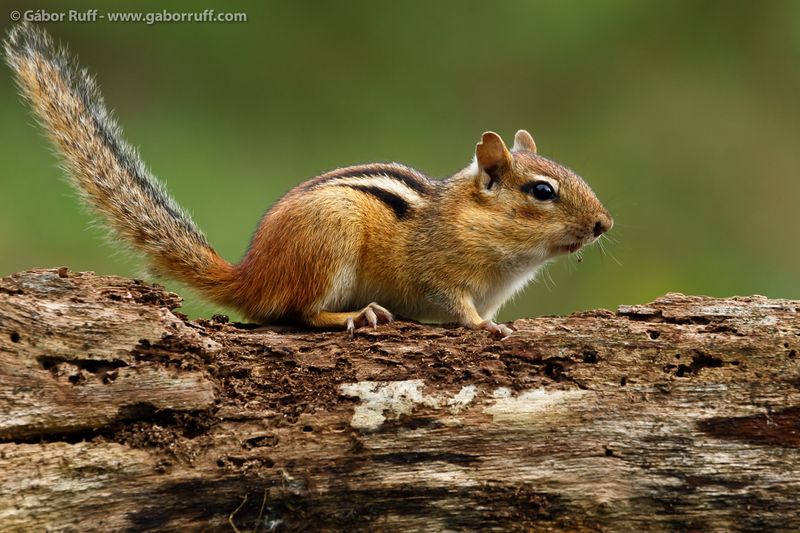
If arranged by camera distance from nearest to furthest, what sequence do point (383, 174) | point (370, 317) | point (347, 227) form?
point (370, 317) < point (347, 227) < point (383, 174)

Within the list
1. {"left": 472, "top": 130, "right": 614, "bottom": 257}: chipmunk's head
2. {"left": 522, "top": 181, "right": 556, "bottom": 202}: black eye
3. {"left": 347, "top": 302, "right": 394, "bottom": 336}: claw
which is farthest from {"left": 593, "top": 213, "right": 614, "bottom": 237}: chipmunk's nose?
{"left": 347, "top": 302, "right": 394, "bottom": 336}: claw

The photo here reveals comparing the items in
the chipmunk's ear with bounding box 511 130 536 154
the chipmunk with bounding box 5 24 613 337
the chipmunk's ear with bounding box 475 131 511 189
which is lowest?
the chipmunk with bounding box 5 24 613 337

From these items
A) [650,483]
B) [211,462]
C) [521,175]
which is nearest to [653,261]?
[521,175]

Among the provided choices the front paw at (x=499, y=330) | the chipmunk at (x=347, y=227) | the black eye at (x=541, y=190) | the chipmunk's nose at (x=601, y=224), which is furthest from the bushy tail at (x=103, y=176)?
the chipmunk's nose at (x=601, y=224)

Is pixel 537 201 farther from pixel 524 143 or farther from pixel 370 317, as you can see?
pixel 370 317

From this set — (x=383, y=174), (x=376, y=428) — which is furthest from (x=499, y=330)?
(x=383, y=174)

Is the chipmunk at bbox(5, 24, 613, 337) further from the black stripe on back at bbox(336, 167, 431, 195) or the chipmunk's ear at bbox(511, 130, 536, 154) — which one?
the chipmunk's ear at bbox(511, 130, 536, 154)
